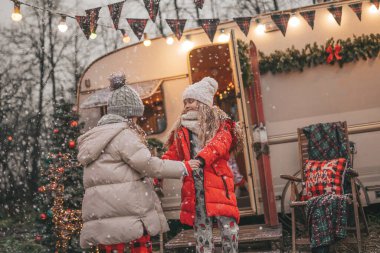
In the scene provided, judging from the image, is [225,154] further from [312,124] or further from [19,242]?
[19,242]

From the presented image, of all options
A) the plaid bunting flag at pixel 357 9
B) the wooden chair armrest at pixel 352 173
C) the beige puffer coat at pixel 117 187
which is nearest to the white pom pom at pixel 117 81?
the beige puffer coat at pixel 117 187

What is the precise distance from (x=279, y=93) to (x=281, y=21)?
0.99 meters

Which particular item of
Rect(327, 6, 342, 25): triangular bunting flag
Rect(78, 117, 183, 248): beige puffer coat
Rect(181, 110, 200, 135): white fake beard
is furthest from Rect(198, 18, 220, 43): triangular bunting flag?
Rect(78, 117, 183, 248): beige puffer coat

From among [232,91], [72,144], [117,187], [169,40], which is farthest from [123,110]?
[232,91]

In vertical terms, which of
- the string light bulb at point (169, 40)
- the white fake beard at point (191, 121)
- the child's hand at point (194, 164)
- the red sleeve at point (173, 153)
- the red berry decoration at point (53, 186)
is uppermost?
the string light bulb at point (169, 40)

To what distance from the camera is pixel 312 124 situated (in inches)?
238

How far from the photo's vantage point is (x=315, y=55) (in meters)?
6.06

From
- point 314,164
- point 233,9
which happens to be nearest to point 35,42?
point 233,9

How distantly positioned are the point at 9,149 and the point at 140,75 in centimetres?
910

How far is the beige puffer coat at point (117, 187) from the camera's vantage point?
270cm

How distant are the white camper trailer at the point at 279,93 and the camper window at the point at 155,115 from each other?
1 centimetres

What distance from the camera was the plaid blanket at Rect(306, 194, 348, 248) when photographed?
448 centimetres

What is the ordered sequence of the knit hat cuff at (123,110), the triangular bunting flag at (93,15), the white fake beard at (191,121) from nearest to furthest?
the knit hat cuff at (123,110)
the white fake beard at (191,121)
the triangular bunting flag at (93,15)

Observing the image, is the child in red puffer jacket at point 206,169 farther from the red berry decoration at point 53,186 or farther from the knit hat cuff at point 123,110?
the red berry decoration at point 53,186
